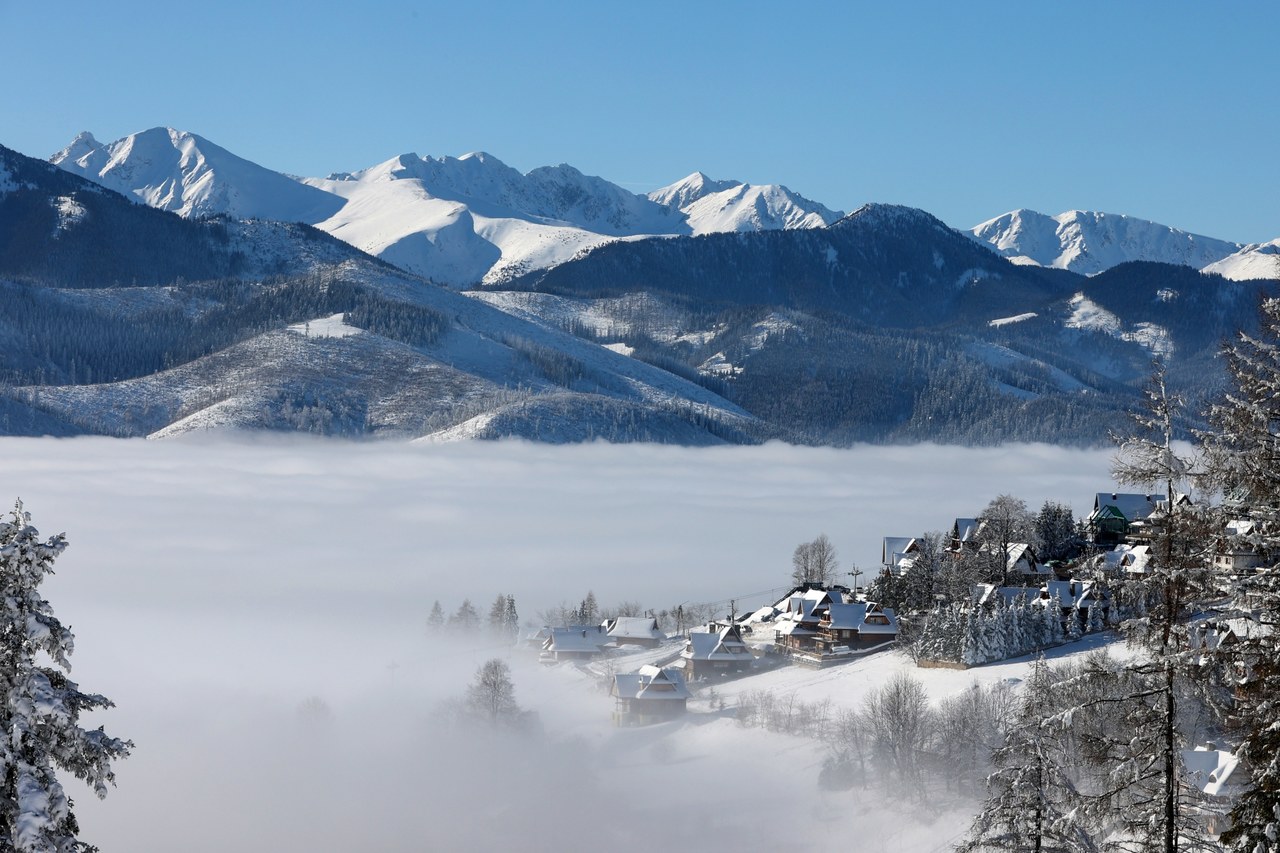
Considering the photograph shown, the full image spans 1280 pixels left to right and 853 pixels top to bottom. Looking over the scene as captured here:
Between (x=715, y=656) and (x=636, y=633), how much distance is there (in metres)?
26.0

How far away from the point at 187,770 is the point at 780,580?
10857 cm

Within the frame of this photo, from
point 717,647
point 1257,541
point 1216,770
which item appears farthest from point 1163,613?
point 717,647

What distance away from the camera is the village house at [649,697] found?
87875mm

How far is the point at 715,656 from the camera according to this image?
99.2 meters

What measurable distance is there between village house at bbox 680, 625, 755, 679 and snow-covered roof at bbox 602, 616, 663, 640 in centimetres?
2201

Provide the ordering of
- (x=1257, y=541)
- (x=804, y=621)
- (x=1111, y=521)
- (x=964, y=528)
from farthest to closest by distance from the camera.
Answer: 1. (x=964, y=528)
2. (x=1111, y=521)
3. (x=804, y=621)
4. (x=1257, y=541)

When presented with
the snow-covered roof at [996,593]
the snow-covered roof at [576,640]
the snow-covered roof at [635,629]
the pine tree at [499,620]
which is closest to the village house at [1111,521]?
the snow-covered roof at [996,593]

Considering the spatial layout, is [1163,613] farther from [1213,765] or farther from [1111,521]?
[1111,521]

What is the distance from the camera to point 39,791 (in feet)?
50.1

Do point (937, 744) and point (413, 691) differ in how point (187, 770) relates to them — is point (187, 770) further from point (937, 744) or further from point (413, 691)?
point (937, 744)

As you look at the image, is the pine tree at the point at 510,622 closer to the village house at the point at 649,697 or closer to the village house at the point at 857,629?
the village house at the point at 857,629

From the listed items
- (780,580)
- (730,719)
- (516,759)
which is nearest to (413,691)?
(516,759)

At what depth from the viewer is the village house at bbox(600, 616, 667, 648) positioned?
122562mm

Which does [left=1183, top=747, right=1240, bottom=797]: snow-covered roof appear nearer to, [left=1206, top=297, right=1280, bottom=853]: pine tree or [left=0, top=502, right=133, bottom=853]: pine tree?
[left=1206, top=297, right=1280, bottom=853]: pine tree
